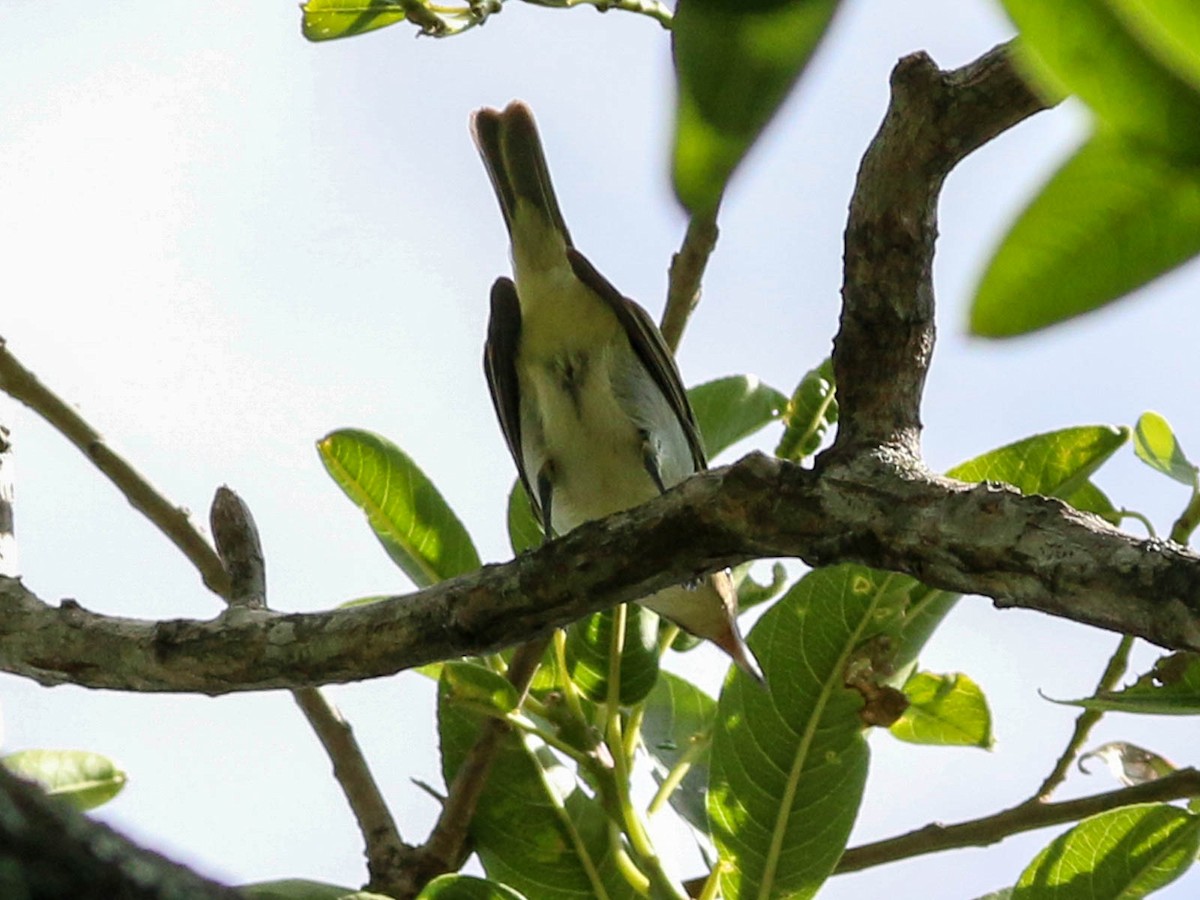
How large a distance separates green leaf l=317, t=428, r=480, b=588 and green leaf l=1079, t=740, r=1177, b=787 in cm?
150

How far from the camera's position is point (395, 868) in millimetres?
3014

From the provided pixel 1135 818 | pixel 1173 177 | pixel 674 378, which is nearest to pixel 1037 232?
pixel 1173 177

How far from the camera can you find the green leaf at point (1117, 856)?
2.47 meters

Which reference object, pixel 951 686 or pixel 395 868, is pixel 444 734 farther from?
pixel 951 686

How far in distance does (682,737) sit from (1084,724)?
1103 mm

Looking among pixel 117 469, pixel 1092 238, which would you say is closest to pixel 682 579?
pixel 117 469

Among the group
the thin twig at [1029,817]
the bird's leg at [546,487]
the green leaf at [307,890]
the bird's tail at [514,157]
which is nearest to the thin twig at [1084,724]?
the thin twig at [1029,817]

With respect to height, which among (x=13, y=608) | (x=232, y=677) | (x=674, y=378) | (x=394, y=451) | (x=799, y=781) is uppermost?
(x=674, y=378)

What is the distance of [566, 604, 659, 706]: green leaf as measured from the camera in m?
3.05

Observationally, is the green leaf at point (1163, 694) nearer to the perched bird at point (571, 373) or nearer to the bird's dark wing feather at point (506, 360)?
the perched bird at point (571, 373)

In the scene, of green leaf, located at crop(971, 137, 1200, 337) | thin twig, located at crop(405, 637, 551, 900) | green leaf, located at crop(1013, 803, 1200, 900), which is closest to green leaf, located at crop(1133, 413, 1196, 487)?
green leaf, located at crop(1013, 803, 1200, 900)

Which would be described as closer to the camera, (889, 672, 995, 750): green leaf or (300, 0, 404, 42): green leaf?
(300, 0, 404, 42): green leaf

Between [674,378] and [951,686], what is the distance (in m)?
1.20

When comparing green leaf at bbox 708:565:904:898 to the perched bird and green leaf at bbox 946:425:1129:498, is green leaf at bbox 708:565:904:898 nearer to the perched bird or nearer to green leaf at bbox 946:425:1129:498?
green leaf at bbox 946:425:1129:498
